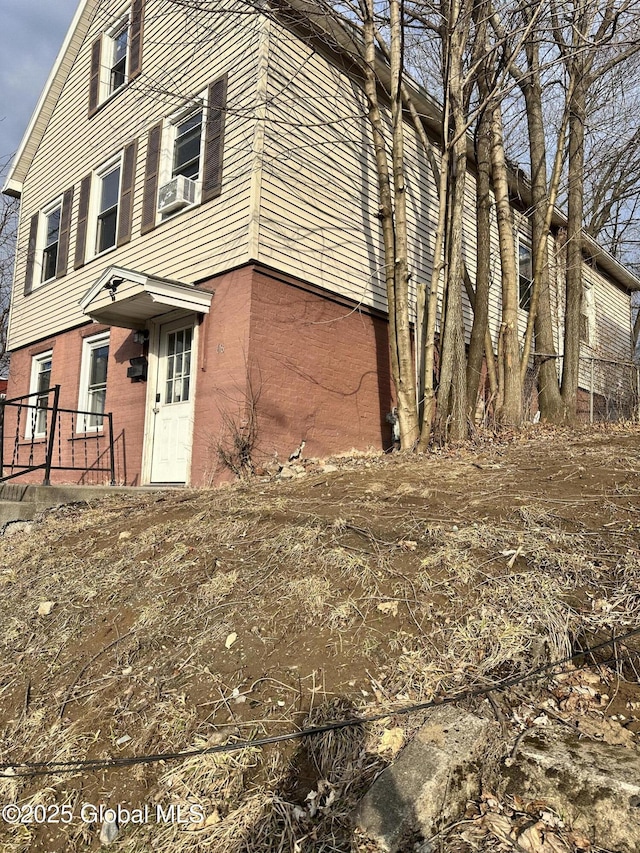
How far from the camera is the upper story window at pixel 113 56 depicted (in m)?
10.3

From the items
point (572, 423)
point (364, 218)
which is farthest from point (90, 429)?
point (572, 423)

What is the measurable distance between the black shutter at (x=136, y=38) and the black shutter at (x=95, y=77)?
1085mm

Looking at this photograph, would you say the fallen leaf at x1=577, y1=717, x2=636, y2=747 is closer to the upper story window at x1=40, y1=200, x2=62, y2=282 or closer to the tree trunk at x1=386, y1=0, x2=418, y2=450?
the tree trunk at x1=386, y1=0, x2=418, y2=450

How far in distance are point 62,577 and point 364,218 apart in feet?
23.8

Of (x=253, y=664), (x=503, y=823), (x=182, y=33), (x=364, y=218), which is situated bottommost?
(x=503, y=823)

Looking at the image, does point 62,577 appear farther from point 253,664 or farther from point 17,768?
point 253,664

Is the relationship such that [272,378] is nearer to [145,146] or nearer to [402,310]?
[402,310]

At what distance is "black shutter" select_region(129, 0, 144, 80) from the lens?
10.0 metres

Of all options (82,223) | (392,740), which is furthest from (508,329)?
(82,223)

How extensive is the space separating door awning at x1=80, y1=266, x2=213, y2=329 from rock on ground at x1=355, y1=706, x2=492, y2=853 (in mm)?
6416

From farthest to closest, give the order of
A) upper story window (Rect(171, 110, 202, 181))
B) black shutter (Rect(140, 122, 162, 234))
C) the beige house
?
black shutter (Rect(140, 122, 162, 234)), upper story window (Rect(171, 110, 202, 181)), the beige house

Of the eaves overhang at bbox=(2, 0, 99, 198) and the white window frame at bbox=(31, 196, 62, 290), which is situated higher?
the eaves overhang at bbox=(2, 0, 99, 198)

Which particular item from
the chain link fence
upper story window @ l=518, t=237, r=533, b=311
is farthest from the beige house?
the chain link fence

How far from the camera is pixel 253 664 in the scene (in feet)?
8.75
